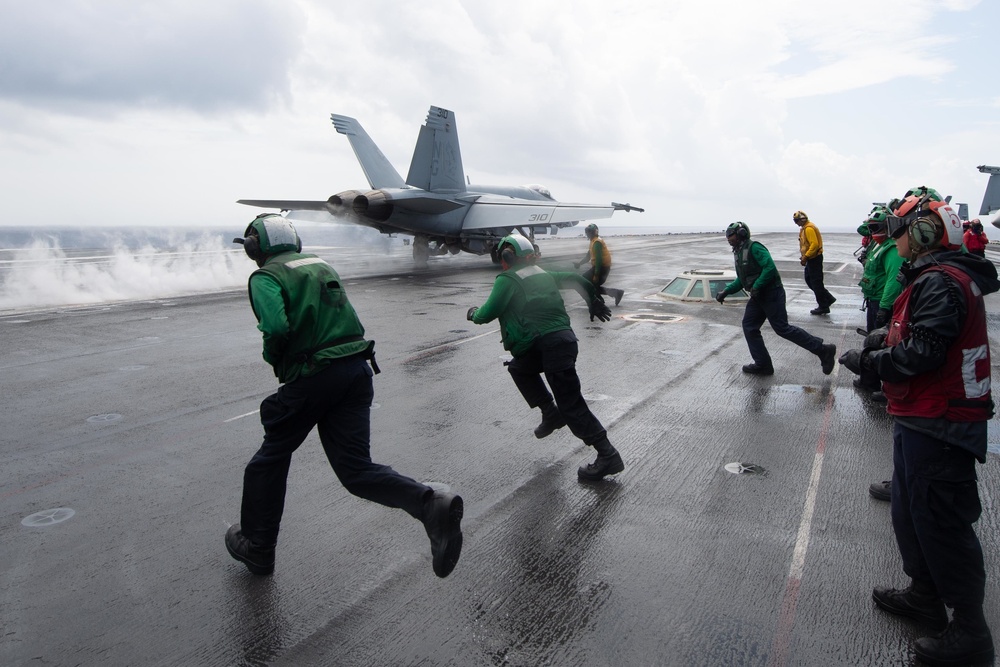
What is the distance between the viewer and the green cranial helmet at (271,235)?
12.7 ft

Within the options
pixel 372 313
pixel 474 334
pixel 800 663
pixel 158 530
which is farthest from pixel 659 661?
pixel 372 313

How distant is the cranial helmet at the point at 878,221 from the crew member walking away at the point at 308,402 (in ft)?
18.4

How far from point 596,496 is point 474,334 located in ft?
24.2


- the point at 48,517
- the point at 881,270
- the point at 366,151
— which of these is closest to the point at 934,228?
the point at 881,270

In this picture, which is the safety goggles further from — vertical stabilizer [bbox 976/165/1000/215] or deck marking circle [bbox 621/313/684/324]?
vertical stabilizer [bbox 976/165/1000/215]

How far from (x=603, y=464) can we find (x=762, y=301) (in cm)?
440

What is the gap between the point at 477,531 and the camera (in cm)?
450

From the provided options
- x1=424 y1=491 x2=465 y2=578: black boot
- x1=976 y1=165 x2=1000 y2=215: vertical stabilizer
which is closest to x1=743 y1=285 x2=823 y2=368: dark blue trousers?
x1=424 y1=491 x2=465 y2=578: black boot

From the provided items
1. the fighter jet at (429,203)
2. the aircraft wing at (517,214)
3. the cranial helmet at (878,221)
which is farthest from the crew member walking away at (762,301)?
the aircraft wing at (517,214)

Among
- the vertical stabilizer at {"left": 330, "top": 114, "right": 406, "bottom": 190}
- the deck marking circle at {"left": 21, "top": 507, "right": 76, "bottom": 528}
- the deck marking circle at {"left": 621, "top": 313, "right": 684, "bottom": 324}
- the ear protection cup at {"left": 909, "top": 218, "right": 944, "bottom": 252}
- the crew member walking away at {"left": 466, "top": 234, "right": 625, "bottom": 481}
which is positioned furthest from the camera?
the vertical stabilizer at {"left": 330, "top": 114, "right": 406, "bottom": 190}

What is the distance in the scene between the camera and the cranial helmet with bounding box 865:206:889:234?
23.0ft

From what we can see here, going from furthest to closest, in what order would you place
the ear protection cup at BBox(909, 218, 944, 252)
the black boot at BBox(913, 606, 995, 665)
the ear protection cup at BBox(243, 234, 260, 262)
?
the ear protection cup at BBox(243, 234, 260, 262)
the ear protection cup at BBox(909, 218, 944, 252)
the black boot at BBox(913, 606, 995, 665)

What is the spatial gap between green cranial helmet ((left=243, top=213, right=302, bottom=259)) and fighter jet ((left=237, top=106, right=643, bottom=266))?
18.6m

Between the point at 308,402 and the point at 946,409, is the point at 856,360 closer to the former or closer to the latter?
the point at 946,409
